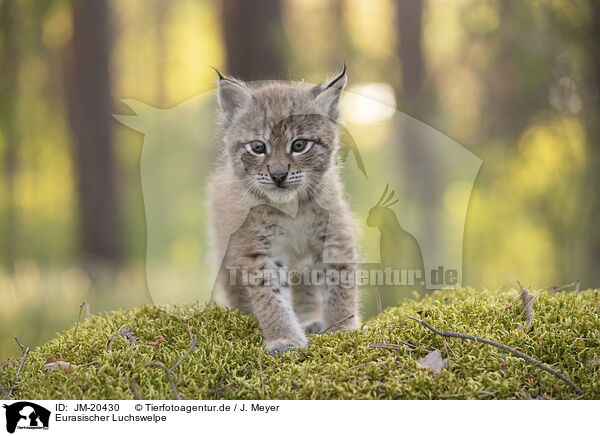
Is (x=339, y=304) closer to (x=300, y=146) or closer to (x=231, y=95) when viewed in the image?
(x=300, y=146)

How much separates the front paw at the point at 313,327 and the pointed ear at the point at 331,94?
45.6 inches

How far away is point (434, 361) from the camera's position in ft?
6.39

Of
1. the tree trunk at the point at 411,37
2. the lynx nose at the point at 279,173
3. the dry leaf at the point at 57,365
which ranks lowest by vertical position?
the dry leaf at the point at 57,365

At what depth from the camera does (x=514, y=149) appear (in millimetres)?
6090

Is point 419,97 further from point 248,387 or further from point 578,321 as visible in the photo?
point 248,387

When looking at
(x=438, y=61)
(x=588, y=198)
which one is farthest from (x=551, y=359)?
(x=438, y=61)

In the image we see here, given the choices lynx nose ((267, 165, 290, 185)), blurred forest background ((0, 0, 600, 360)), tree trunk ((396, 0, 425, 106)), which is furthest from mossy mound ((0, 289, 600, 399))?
tree trunk ((396, 0, 425, 106))

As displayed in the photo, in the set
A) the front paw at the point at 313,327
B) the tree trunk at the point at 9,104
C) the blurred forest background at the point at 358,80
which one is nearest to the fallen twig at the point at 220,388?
the front paw at the point at 313,327

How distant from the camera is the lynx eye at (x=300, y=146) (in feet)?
8.70

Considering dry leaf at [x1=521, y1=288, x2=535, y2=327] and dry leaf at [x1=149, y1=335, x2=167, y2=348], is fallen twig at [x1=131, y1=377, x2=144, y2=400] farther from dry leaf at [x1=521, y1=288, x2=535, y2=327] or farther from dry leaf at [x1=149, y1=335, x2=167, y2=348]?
dry leaf at [x1=521, y1=288, x2=535, y2=327]

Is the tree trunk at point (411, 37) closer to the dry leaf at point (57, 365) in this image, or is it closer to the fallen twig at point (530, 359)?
the fallen twig at point (530, 359)

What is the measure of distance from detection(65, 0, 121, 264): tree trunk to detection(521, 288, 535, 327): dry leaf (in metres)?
5.10

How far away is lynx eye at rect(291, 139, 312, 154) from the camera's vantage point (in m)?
2.65

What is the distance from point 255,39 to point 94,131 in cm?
281
